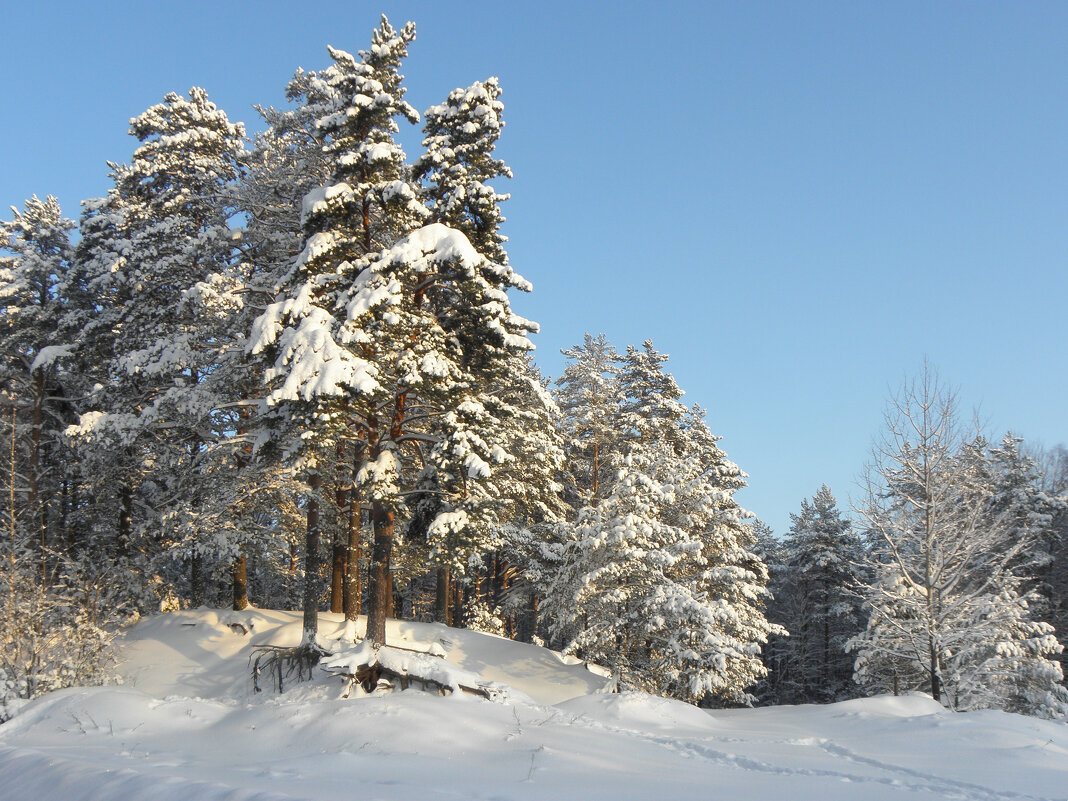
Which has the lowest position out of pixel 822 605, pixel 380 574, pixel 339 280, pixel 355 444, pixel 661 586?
pixel 822 605

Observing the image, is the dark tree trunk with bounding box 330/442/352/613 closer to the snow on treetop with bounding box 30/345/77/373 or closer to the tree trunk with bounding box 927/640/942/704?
the snow on treetop with bounding box 30/345/77/373

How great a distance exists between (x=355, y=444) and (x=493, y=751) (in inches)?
447

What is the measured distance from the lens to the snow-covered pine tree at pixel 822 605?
4078cm

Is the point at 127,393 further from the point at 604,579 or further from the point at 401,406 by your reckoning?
the point at 604,579

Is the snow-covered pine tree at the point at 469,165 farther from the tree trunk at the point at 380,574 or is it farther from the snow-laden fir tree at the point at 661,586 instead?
the snow-laden fir tree at the point at 661,586

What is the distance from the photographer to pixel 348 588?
20125 mm

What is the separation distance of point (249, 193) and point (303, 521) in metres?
10.0

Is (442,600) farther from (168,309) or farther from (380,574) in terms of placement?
(168,309)

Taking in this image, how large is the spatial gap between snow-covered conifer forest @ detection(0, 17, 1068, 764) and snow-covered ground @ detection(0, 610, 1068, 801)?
304 cm

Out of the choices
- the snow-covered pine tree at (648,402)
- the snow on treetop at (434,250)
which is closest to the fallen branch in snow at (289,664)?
the snow on treetop at (434,250)

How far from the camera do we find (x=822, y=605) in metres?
41.8

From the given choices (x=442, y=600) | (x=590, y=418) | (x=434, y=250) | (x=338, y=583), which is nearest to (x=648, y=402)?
(x=590, y=418)

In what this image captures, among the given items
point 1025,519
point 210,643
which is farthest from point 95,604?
point 1025,519

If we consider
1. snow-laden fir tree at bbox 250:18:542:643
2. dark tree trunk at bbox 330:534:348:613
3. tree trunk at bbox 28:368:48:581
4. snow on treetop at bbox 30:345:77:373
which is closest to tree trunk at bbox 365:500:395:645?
snow-laden fir tree at bbox 250:18:542:643
